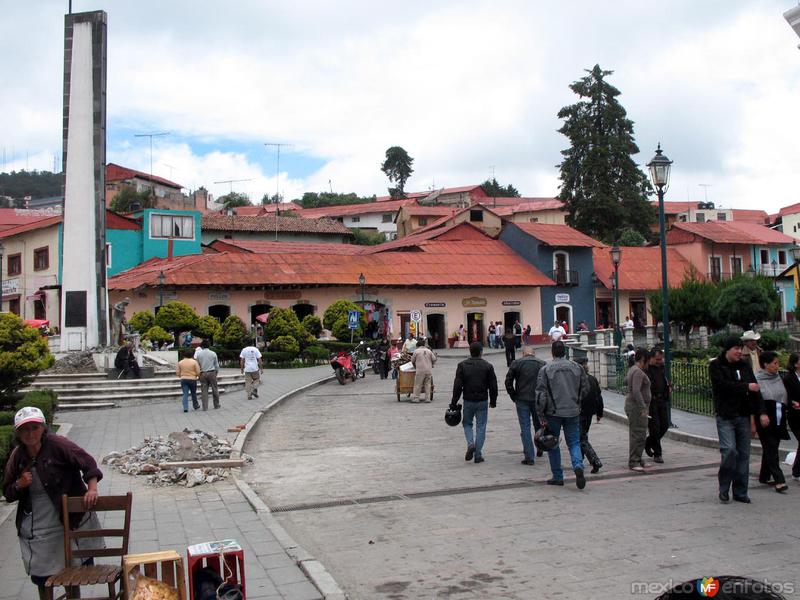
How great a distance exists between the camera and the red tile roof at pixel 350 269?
3750 cm

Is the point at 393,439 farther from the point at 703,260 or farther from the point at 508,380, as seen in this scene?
the point at 703,260

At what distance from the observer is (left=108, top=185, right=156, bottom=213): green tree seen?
62750mm

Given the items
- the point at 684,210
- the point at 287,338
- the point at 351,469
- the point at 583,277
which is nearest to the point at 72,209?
the point at 287,338

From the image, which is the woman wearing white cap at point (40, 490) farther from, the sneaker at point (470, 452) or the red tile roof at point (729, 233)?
the red tile roof at point (729, 233)

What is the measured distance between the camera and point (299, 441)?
1293cm

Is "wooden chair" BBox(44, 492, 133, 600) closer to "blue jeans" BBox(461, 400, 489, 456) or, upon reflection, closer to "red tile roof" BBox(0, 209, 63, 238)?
"blue jeans" BBox(461, 400, 489, 456)

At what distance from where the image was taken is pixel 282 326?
30.0 metres

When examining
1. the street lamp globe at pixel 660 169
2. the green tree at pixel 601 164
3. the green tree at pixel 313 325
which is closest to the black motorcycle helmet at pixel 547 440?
the street lamp globe at pixel 660 169

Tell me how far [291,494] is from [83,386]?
44.2 feet

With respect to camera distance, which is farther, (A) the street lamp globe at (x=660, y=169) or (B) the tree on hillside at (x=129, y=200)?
(B) the tree on hillside at (x=129, y=200)

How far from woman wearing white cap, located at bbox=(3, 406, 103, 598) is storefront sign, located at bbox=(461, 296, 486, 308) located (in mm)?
39388

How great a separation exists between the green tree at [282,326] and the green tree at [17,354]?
15706 millimetres

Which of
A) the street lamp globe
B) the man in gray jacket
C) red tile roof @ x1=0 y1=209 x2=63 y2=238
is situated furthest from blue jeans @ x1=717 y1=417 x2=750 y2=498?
red tile roof @ x1=0 y1=209 x2=63 y2=238

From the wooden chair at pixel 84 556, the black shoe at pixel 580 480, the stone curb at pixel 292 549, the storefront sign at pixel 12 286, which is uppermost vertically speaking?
the storefront sign at pixel 12 286
